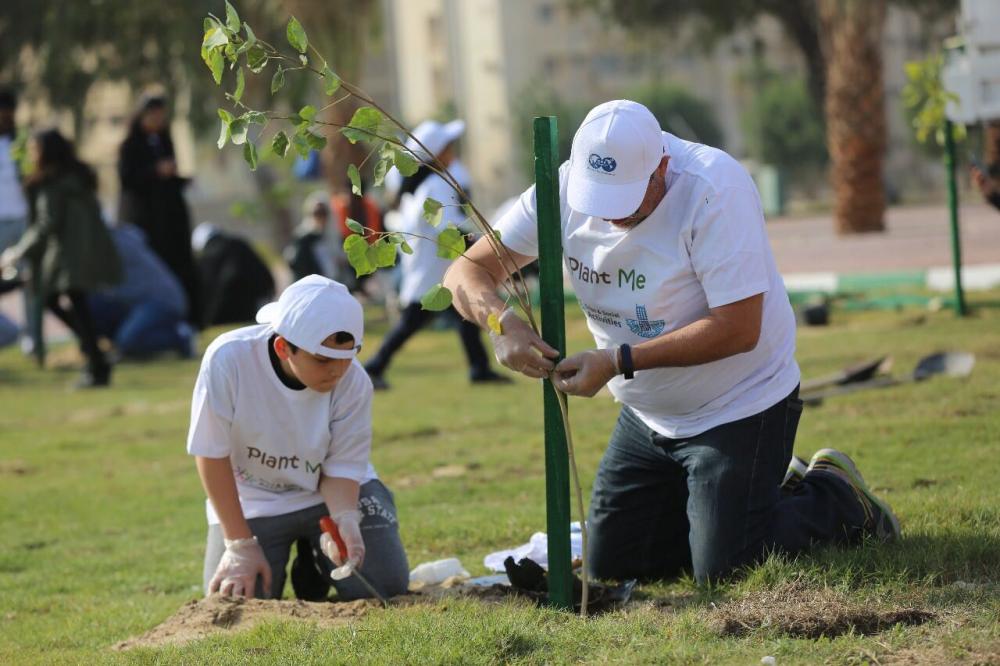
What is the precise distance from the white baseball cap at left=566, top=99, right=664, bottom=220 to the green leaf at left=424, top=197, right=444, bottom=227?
0.41m

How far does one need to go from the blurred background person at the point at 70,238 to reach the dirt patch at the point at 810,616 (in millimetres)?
9071

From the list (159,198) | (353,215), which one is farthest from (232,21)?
(353,215)

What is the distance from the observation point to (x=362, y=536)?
527cm

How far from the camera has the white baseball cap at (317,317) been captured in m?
4.75

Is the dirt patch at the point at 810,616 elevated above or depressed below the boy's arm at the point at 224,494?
below

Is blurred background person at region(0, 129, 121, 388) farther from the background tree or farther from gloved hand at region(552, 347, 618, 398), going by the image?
the background tree

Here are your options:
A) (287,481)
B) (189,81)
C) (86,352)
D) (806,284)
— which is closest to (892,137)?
(189,81)

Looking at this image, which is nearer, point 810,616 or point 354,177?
point 810,616

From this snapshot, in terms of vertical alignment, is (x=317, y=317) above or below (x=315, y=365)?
above

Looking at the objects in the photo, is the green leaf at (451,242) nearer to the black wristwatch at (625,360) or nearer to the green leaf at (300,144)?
the green leaf at (300,144)

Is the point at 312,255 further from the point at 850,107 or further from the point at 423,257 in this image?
the point at 850,107

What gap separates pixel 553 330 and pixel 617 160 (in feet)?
1.86

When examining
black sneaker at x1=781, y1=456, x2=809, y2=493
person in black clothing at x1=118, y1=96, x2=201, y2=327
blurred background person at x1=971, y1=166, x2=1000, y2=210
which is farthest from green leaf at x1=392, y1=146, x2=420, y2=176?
person in black clothing at x1=118, y1=96, x2=201, y2=327

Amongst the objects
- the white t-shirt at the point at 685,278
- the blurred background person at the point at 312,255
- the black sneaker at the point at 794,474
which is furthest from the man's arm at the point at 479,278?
the blurred background person at the point at 312,255
